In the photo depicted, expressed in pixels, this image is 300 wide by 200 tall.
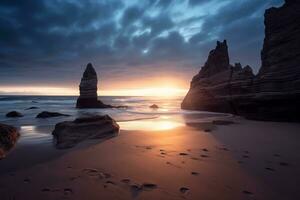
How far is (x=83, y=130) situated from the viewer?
332 inches

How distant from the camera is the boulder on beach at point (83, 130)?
7576 millimetres

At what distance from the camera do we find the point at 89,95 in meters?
35.6

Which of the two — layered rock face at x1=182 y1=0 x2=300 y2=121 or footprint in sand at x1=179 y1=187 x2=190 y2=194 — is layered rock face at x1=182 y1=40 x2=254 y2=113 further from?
footprint in sand at x1=179 y1=187 x2=190 y2=194

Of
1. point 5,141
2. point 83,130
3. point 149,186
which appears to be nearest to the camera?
point 149,186

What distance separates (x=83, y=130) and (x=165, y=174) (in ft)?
17.0

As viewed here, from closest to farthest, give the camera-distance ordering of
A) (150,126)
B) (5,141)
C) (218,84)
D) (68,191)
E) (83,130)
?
(68,191) < (5,141) < (83,130) < (150,126) < (218,84)

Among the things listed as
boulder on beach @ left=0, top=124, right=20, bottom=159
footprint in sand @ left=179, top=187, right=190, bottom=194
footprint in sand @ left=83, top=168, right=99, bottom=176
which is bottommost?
footprint in sand @ left=83, top=168, right=99, bottom=176

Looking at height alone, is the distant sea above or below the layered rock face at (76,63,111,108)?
below

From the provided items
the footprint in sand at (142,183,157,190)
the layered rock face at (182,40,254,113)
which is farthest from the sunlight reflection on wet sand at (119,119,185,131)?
the layered rock face at (182,40,254,113)

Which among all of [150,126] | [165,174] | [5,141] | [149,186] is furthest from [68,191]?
[150,126]

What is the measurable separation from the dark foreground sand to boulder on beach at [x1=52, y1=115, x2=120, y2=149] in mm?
1425

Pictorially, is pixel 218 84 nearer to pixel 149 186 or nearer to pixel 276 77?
pixel 276 77

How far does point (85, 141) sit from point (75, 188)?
4.03 meters

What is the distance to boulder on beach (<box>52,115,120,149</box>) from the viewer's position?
298 inches
